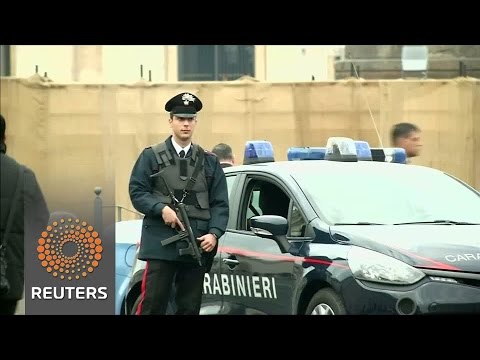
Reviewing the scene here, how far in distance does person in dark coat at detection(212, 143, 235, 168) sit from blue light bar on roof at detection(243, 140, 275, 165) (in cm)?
11

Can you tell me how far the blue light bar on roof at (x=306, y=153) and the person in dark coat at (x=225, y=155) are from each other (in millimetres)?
428

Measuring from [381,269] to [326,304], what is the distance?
438 mm

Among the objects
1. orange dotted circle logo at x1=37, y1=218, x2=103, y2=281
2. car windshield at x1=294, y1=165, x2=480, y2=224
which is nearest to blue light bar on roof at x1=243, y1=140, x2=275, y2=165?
car windshield at x1=294, y1=165, x2=480, y2=224

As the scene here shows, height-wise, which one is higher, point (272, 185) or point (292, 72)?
point (292, 72)

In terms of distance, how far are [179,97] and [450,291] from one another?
90.9 inches

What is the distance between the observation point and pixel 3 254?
9.58 metres

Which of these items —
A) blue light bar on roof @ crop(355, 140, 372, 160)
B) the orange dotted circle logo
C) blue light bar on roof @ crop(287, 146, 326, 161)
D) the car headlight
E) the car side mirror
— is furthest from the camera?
blue light bar on roof @ crop(355, 140, 372, 160)

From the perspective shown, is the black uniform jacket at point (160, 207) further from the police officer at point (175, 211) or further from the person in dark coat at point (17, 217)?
the person in dark coat at point (17, 217)

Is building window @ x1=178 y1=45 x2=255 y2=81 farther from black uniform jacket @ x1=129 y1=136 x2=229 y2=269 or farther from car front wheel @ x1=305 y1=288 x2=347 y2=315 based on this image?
car front wheel @ x1=305 y1=288 x2=347 y2=315

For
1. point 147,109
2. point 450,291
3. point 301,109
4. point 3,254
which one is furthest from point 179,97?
point 450,291

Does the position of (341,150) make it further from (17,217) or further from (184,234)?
(17,217)

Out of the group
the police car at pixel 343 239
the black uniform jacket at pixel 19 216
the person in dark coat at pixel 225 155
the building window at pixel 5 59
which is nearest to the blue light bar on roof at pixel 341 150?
the police car at pixel 343 239

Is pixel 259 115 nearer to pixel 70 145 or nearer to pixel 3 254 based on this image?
pixel 70 145

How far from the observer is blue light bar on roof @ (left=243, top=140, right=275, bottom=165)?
10.0 meters
